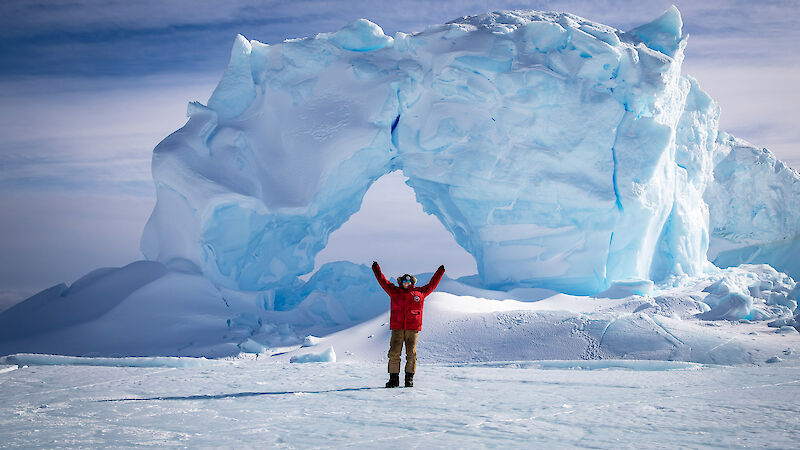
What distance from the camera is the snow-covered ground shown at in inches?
136

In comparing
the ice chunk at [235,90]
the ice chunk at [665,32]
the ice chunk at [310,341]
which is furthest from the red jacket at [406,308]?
the ice chunk at [665,32]

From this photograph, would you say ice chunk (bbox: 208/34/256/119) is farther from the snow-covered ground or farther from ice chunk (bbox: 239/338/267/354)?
the snow-covered ground

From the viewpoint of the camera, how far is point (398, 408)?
4.21 metres

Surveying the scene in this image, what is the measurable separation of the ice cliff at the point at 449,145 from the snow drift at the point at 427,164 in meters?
0.02

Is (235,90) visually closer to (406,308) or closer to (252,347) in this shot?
(252,347)

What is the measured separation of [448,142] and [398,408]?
292 inches

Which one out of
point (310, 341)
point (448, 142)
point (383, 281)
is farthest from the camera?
point (448, 142)

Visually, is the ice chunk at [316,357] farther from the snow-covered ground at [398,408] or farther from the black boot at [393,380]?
the black boot at [393,380]

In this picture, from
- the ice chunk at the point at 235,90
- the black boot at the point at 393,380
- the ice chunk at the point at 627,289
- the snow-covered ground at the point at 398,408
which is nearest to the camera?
the snow-covered ground at the point at 398,408

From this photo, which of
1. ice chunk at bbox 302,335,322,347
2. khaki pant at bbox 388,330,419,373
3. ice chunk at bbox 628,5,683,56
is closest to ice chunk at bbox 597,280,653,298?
ice chunk at bbox 628,5,683,56

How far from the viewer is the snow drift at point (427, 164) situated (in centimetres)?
1057

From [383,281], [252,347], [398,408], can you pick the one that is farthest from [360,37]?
[398,408]

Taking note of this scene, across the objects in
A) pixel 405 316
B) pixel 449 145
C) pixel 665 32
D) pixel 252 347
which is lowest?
pixel 252 347

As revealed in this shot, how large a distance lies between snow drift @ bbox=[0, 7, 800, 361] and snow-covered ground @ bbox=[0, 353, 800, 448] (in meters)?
4.34
